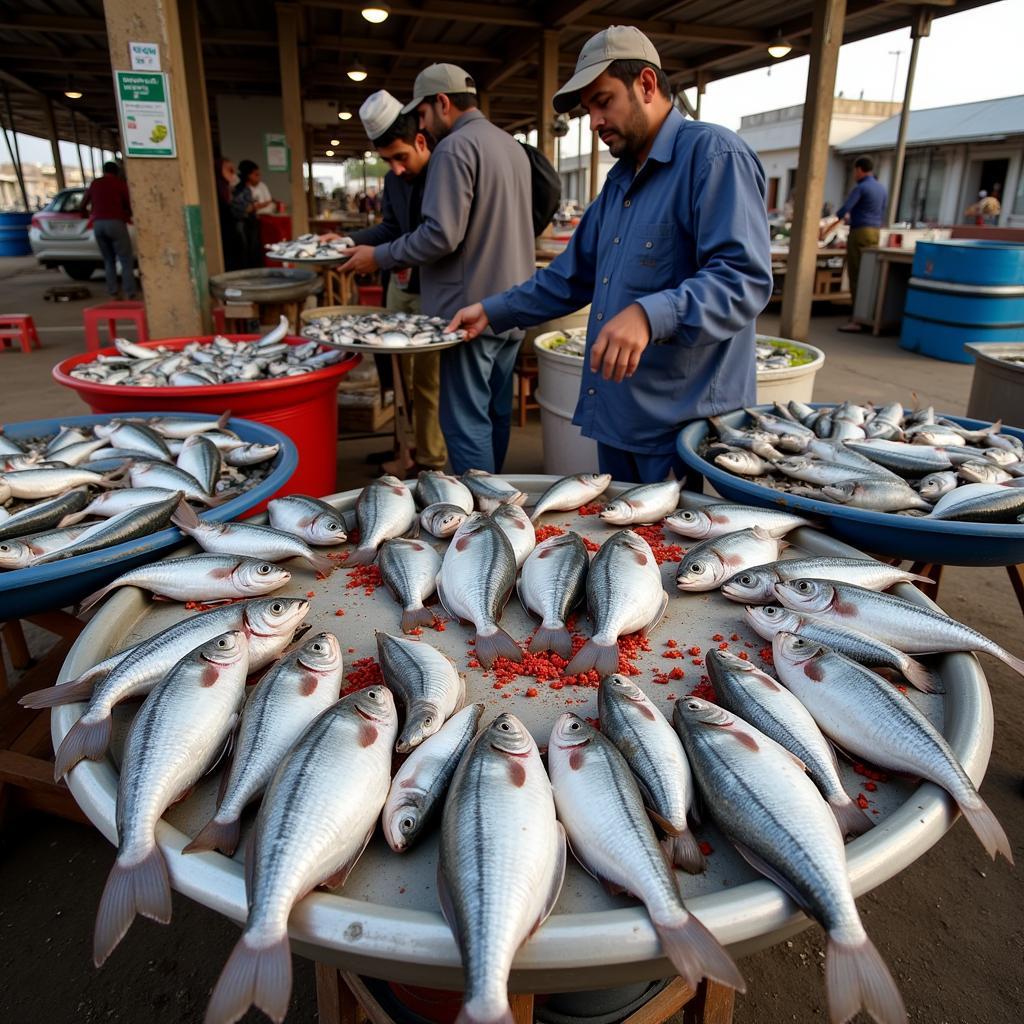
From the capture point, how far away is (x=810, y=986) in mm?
2340

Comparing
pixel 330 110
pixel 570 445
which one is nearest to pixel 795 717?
pixel 570 445

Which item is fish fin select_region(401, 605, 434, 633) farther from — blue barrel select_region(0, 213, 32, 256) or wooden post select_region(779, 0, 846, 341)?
blue barrel select_region(0, 213, 32, 256)

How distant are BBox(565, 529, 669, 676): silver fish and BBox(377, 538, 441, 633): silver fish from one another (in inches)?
16.6

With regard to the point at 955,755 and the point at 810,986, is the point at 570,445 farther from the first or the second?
the point at 955,755

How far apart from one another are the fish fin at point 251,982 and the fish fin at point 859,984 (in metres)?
0.73

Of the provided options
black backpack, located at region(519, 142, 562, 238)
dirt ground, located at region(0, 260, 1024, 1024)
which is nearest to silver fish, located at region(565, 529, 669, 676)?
dirt ground, located at region(0, 260, 1024, 1024)

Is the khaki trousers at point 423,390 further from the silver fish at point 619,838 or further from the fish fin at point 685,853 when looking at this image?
the fish fin at point 685,853

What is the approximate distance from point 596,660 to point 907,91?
1534 cm

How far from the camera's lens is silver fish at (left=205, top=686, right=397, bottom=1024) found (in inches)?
39.1

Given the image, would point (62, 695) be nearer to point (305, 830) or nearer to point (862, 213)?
point (305, 830)

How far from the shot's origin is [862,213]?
13438mm

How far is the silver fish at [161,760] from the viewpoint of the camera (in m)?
1.12

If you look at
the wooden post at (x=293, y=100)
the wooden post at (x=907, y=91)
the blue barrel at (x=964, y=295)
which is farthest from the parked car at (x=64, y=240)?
the blue barrel at (x=964, y=295)

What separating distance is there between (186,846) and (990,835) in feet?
4.31
